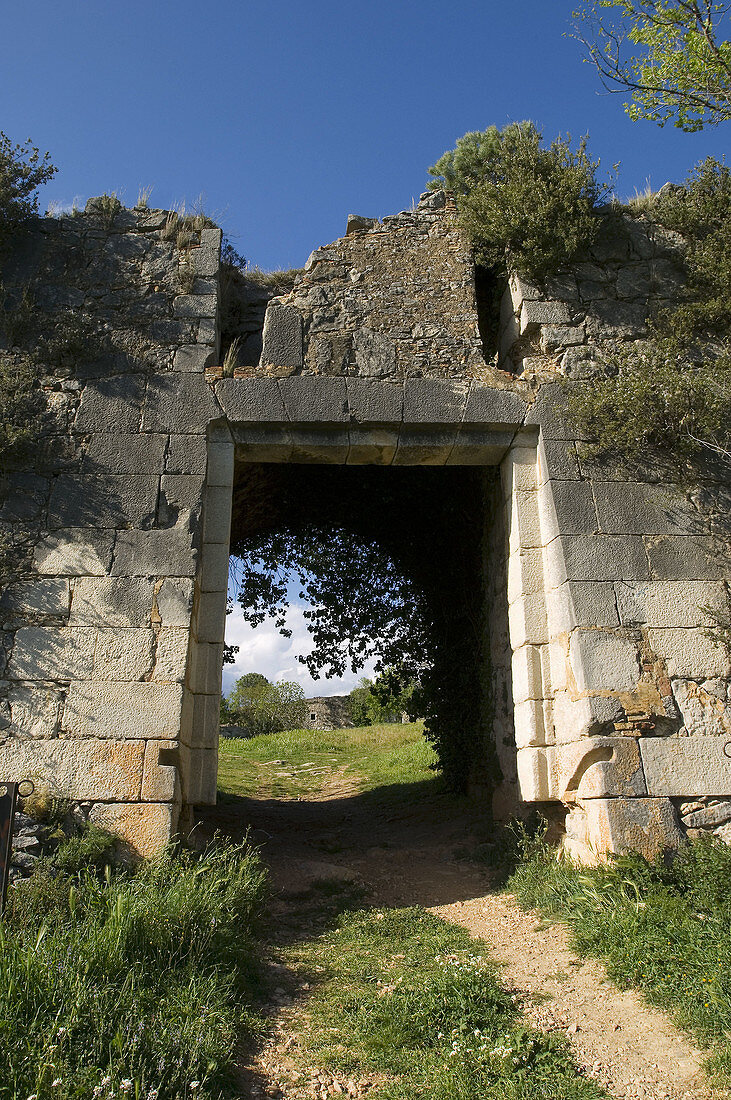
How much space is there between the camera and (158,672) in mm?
5254

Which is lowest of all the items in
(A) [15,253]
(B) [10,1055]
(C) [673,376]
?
(B) [10,1055]

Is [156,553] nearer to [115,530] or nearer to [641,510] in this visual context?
[115,530]

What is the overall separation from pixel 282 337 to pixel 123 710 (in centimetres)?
328

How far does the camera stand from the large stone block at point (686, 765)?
199 inches

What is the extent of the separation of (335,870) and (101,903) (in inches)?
96.3

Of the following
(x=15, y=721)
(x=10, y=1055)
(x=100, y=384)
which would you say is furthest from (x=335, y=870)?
(x=100, y=384)

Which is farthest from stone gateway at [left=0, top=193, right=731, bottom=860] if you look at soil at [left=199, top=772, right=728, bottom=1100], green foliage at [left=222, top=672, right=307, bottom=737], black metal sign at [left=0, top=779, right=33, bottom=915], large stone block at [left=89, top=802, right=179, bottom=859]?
green foliage at [left=222, top=672, right=307, bottom=737]

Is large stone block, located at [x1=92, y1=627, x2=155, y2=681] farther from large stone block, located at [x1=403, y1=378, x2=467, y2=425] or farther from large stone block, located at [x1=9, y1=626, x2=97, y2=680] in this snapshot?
large stone block, located at [x1=403, y1=378, x2=467, y2=425]

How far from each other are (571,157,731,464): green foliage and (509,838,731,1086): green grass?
3.01 m

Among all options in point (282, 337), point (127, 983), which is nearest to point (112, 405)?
point (282, 337)

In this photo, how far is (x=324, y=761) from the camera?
44.8 feet

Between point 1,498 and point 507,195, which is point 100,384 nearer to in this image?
point 1,498

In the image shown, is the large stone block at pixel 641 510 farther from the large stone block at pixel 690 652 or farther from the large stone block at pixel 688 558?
the large stone block at pixel 690 652

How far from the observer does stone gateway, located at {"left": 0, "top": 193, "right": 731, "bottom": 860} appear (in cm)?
513
